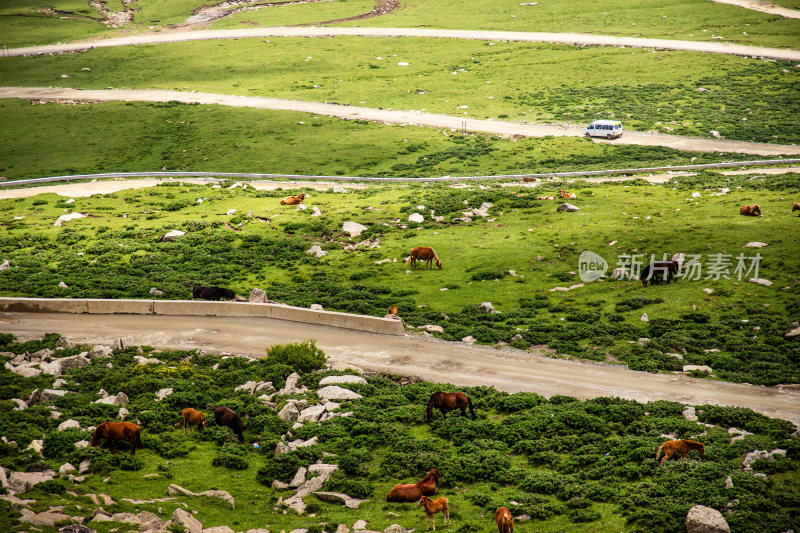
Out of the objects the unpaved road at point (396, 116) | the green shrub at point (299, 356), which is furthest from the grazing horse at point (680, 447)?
the unpaved road at point (396, 116)

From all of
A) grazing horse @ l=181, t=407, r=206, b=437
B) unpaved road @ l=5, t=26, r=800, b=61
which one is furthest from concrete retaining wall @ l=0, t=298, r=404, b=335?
unpaved road @ l=5, t=26, r=800, b=61

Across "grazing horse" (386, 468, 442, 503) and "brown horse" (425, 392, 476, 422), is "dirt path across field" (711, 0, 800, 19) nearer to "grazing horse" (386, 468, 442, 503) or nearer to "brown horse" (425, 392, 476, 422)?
"brown horse" (425, 392, 476, 422)

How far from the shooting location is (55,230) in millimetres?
48156

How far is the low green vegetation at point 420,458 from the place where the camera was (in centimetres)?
1823

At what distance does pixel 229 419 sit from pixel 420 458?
6807mm

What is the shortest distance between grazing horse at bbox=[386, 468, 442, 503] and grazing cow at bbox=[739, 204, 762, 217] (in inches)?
1246

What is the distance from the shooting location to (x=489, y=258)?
4016 cm

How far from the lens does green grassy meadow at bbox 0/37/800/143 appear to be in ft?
261

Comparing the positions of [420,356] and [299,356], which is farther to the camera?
[420,356]

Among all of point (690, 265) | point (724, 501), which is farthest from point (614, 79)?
point (724, 501)

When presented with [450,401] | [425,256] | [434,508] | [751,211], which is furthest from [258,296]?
[751,211]

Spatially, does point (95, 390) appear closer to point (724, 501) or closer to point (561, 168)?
point (724, 501)

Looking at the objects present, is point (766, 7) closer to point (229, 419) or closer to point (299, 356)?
point (299, 356)

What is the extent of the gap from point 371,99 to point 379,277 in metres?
56.1
